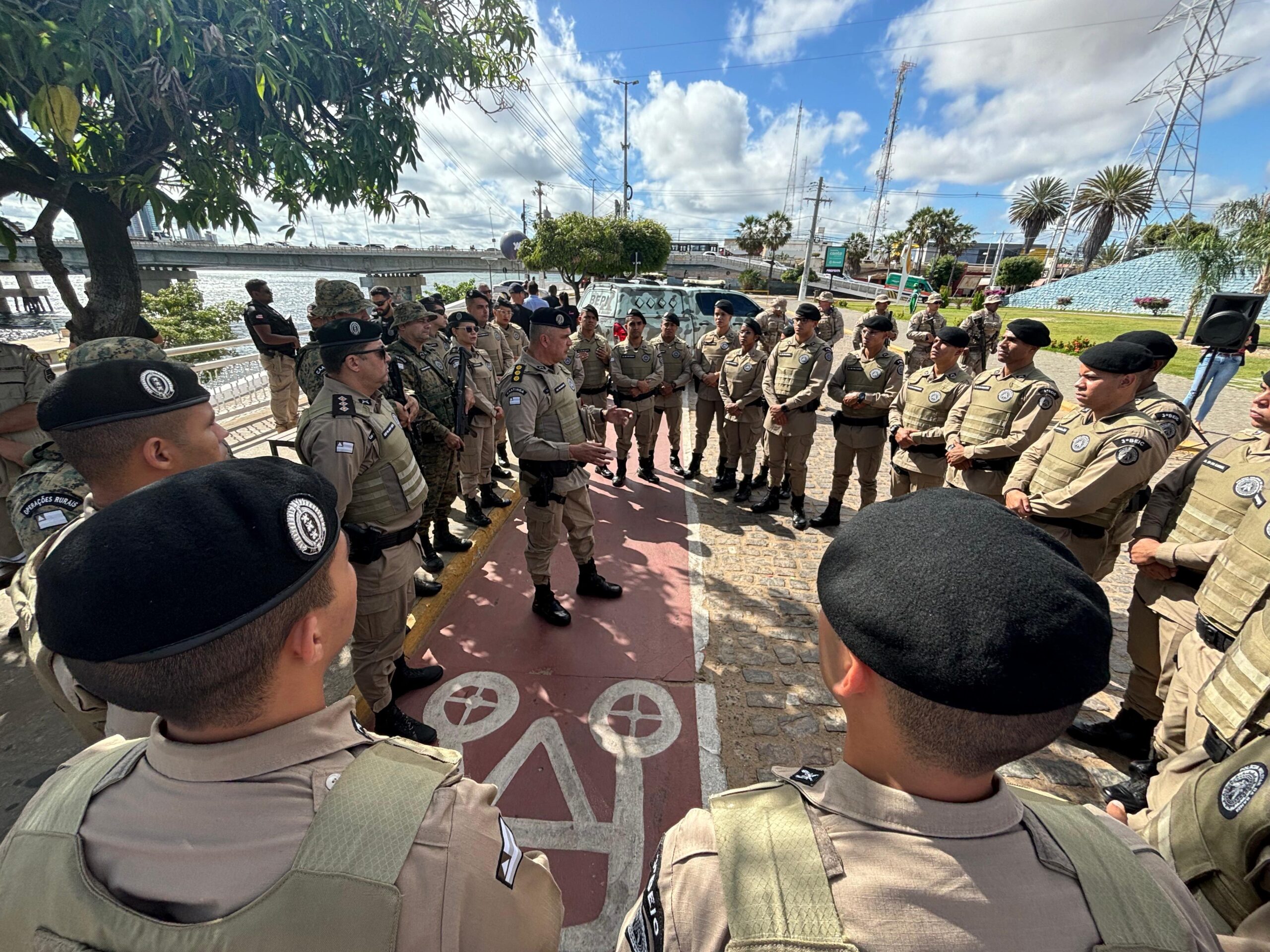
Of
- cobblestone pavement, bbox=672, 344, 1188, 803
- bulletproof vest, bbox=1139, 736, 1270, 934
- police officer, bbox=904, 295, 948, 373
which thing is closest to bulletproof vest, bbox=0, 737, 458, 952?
bulletproof vest, bbox=1139, 736, 1270, 934

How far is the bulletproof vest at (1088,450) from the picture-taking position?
279cm

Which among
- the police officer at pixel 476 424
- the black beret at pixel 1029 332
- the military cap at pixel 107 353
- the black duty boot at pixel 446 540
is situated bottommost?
the black duty boot at pixel 446 540

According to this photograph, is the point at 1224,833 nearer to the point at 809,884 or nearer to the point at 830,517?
the point at 809,884

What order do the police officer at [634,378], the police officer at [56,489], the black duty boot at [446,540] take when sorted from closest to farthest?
the police officer at [56,489] → the black duty boot at [446,540] → the police officer at [634,378]

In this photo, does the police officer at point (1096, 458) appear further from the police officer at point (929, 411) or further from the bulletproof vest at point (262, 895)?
the bulletproof vest at point (262, 895)

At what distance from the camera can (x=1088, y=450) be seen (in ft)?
9.66

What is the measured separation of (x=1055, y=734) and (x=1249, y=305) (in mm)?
8983

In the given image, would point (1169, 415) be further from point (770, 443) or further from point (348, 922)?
point (348, 922)

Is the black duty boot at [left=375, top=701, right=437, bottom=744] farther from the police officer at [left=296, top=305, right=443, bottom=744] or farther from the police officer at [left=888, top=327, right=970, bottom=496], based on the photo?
the police officer at [left=888, top=327, right=970, bottom=496]

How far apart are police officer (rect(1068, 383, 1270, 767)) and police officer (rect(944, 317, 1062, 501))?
876 millimetres

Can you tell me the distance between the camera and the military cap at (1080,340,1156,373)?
2764 millimetres

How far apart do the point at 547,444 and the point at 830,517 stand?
347 centimetres

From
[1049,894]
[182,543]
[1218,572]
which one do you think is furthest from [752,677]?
[182,543]

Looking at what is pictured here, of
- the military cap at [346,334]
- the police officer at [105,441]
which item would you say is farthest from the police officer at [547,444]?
the police officer at [105,441]
